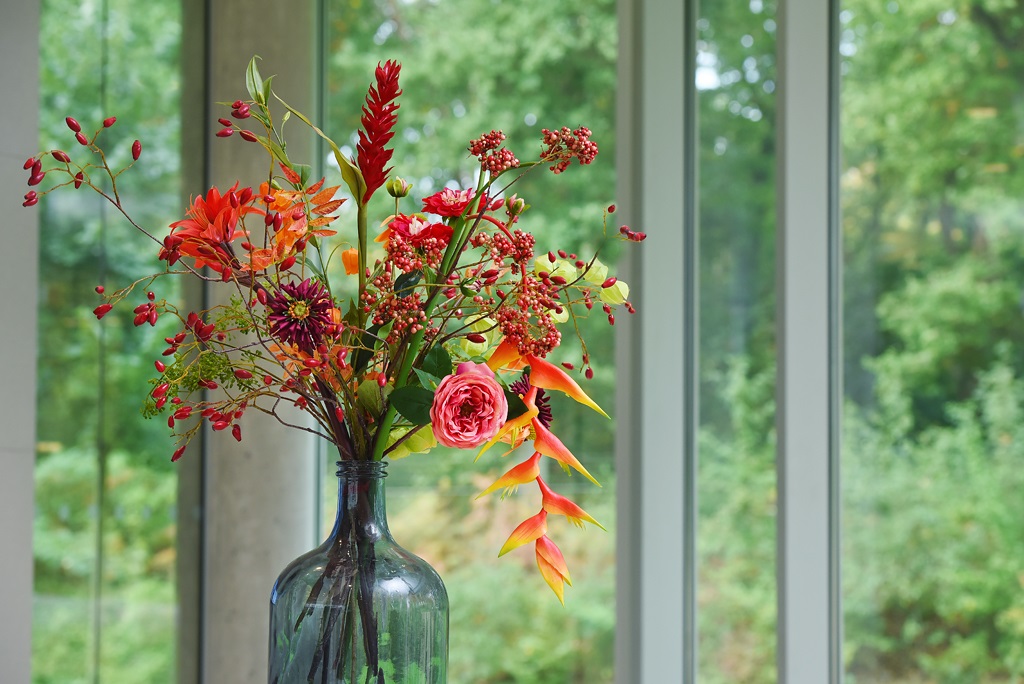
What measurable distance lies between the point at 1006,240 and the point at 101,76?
200 centimetres

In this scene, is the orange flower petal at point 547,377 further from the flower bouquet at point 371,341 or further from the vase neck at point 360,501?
the vase neck at point 360,501

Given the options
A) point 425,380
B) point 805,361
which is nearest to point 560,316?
point 425,380

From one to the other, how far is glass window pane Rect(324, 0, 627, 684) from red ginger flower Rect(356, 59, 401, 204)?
40.9 inches

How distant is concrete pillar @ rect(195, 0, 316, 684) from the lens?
192 cm

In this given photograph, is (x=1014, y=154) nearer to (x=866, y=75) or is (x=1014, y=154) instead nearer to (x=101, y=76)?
(x=866, y=75)

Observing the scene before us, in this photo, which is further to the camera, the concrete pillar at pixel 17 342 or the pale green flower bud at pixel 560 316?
the concrete pillar at pixel 17 342

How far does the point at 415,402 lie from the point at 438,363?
0.05 meters

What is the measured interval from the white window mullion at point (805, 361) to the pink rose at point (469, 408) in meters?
0.75

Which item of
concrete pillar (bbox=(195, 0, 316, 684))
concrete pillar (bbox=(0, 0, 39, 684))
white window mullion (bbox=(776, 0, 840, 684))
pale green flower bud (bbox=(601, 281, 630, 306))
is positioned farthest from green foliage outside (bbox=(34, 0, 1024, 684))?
pale green flower bud (bbox=(601, 281, 630, 306))

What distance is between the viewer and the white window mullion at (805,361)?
4.46 ft

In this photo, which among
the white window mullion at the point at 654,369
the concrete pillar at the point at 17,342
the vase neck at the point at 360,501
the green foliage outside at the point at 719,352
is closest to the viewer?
the vase neck at the point at 360,501

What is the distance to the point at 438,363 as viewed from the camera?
0.84 m

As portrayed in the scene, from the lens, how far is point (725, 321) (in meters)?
1.67

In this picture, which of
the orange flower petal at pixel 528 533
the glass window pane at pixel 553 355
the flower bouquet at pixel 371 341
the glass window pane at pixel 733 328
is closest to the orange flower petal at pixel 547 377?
the flower bouquet at pixel 371 341
